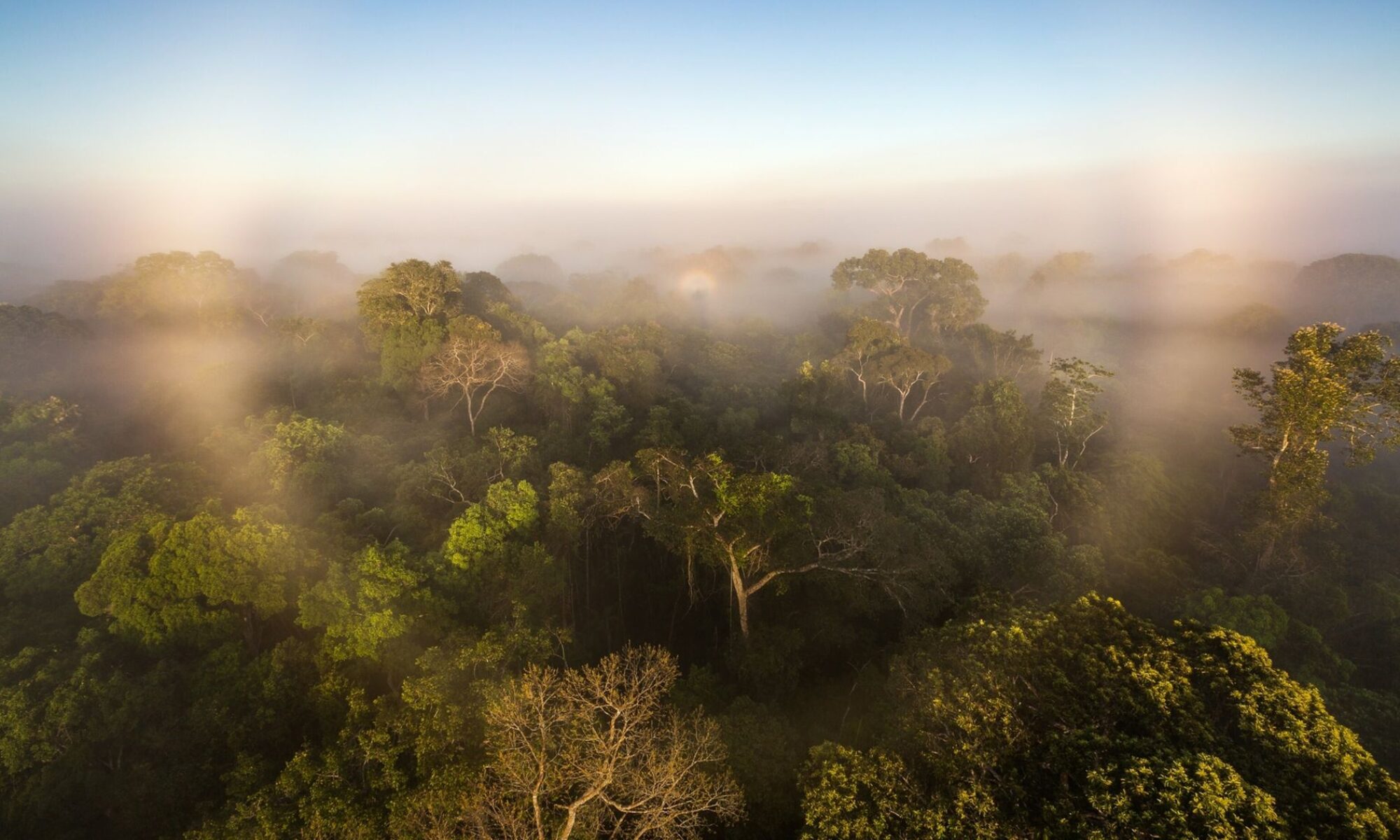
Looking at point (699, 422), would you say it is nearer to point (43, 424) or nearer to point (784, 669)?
point (784, 669)

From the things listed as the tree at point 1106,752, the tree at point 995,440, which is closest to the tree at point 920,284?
the tree at point 995,440

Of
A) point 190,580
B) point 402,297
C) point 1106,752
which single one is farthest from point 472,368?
point 1106,752

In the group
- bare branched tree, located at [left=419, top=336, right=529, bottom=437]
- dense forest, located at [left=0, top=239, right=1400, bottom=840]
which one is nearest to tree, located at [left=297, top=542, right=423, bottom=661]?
dense forest, located at [left=0, top=239, right=1400, bottom=840]

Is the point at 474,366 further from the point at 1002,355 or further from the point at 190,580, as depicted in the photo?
the point at 1002,355

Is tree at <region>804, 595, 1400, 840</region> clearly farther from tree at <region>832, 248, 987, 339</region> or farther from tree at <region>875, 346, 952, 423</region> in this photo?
tree at <region>832, 248, 987, 339</region>

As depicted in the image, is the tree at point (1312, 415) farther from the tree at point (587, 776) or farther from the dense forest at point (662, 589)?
the tree at point (587, 776)

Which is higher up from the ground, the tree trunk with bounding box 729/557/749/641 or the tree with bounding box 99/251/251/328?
A: the tree with bounding box 99/251/251/328

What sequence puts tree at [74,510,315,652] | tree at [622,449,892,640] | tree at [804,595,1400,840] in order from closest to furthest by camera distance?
tree at [804,595,1400,840], tree at [74,510,315,652], tree at [622,449,892,640]
